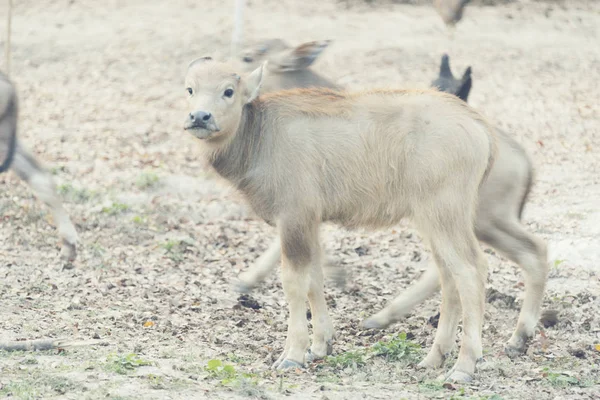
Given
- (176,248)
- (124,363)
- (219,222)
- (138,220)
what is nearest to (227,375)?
(124,363)

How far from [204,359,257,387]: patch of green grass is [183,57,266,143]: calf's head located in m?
1.45

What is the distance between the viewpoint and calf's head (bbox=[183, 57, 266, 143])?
6.36m

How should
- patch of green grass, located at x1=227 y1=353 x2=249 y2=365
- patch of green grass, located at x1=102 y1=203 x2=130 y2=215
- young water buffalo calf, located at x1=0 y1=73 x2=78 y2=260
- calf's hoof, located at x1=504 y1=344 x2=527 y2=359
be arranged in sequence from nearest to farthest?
patch of green grass, located at x1=227 y1=353 x2=249 y2=365
calf's hoof, located at x1=504 y1=344 x2=527 y2=359
young water buffalo calf, located at x1=0 y1=73 x2=78 y2=260
patch of green grass, located at x1=102 y1=203 x2=130 y2=215

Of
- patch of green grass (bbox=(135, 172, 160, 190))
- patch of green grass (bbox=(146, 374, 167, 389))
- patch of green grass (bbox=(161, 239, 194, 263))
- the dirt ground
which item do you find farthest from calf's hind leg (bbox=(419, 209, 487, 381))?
patch of green grass (bbox=(135, 172, 160, 190))

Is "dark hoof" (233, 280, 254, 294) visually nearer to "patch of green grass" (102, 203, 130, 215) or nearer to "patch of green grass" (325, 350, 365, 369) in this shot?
"patch of green grass" (325, 350, 365, 369)

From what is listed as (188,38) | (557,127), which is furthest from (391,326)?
(188,38)

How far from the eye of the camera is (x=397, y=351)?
685 centimetres

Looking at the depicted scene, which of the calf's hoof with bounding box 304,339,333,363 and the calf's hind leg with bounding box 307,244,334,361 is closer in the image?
the calf's hoof with bounding box 304,339,333,363

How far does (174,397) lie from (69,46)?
45.7 ft

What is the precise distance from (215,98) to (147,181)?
5620 millimetres

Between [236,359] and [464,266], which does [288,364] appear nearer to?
[236,359]

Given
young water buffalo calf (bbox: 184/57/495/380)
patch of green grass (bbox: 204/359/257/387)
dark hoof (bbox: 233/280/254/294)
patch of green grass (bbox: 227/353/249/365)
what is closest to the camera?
patch of green grass (bbox: 204/359/257/387)

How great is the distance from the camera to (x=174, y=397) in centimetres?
559

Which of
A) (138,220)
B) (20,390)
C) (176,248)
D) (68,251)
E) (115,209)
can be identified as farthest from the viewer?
(115,209)
